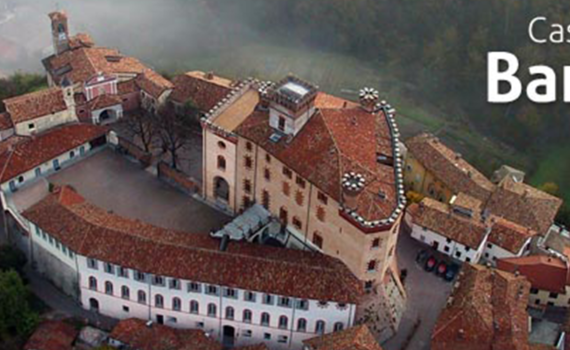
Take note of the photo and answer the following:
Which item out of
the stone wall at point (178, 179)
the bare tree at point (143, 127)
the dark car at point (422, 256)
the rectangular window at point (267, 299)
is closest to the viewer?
the rectangular window at point (267, 299)

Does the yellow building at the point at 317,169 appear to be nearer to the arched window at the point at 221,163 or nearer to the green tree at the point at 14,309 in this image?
the arched window at the point at 221,163

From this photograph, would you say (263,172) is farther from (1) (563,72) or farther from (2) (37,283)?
(1) (563,72)

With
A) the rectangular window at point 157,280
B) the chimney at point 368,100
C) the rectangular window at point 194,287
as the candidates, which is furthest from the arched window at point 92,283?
the chimney at point 368,100

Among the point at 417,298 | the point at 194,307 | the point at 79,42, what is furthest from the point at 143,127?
the point at 417,298

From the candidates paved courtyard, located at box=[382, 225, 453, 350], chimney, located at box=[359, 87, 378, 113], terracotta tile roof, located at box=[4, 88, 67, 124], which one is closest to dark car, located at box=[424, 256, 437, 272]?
paved courtyard, located at box=[382, 225, 453, 350]

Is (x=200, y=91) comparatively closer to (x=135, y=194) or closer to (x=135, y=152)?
(x=135, y=152)

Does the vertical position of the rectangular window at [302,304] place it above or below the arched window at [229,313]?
above
